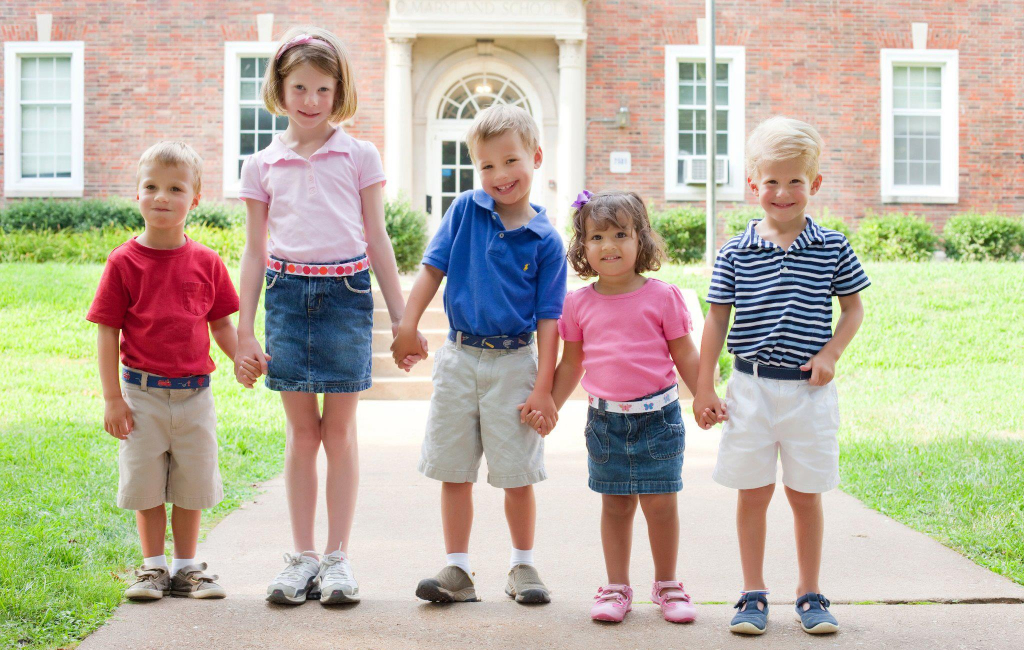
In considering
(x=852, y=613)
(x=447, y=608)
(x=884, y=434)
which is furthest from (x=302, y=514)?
(x=884, y=434)

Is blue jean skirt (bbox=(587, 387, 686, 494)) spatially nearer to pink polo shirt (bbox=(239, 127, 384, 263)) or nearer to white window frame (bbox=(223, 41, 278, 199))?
pink polo shirt (bbox=(239, 127, 384, 263))

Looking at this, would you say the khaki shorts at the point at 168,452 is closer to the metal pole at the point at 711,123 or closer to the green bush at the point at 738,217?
the metal pole at the point at 711,123

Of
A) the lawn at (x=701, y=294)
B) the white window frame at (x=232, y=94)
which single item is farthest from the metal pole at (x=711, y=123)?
the white window frame at (x=232, y=94)

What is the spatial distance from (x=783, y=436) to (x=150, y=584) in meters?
2.03

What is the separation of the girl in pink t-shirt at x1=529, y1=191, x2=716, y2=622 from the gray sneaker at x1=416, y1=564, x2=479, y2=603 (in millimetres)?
441

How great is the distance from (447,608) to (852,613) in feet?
4.05

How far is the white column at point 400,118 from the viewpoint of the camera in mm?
13531

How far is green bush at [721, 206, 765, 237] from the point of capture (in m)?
13.4

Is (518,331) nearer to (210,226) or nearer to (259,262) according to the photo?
(259,262)

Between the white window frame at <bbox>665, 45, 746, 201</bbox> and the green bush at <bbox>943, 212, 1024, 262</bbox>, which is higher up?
the white window frame at <bbox>665, 45, 746, 201</bbox>

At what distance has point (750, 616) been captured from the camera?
2807 mm

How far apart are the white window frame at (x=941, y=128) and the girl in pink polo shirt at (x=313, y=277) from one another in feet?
43.9

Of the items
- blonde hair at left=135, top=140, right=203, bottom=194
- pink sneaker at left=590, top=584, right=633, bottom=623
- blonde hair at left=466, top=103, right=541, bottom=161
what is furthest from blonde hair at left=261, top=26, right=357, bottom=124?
pink sneaker at left=590, top=584, right=633, bottom=623

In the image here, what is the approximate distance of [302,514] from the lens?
10.5ft
